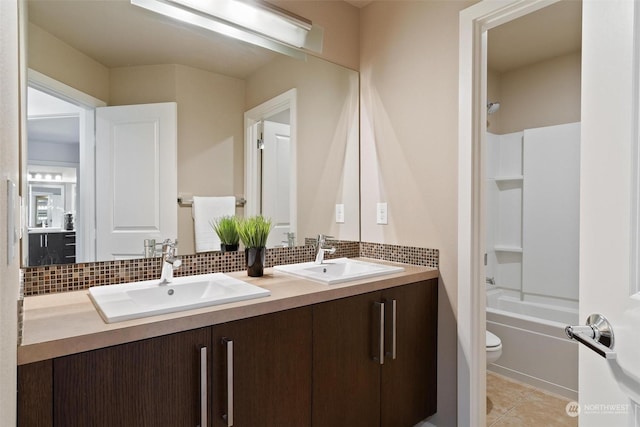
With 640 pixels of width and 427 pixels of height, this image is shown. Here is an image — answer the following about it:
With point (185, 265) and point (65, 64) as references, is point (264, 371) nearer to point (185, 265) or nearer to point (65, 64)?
point (185, 265)

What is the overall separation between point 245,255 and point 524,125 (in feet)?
9.14

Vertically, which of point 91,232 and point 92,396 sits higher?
point 91,232

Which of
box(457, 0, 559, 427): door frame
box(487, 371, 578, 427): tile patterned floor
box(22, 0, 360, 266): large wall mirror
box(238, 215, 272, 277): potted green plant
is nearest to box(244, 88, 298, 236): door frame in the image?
box(22, 0, 360, 266): large wall mirror

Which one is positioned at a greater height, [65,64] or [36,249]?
[65,64]

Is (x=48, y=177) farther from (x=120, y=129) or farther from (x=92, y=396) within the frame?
(x=92, y=396)

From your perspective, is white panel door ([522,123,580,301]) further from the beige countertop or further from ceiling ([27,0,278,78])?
ceiling ([27,0,278,78])

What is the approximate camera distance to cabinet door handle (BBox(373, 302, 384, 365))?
161 centimetres

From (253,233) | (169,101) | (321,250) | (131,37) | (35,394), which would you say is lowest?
(35,394)

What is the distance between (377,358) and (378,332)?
118 mm

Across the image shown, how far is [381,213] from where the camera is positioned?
2.22 meters

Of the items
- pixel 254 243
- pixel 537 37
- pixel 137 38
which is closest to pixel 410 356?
pixel 254 243

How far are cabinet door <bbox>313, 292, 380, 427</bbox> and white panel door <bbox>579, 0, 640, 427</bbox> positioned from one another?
0.85 m

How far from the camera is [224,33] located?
1.79 m

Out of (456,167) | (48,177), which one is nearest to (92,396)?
(48,177)
